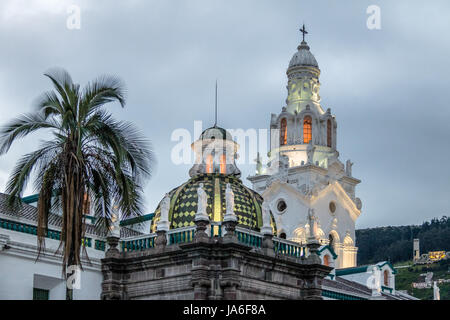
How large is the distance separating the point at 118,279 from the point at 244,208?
477cm

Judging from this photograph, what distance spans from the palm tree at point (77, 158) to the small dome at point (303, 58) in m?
52.4

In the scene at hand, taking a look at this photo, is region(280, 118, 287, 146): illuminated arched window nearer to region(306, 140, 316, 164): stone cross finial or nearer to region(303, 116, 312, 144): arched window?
region(303, 116, 312, 144): arched window

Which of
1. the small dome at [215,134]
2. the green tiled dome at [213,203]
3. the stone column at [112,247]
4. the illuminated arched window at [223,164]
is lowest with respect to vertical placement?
the stone column at [112,247]

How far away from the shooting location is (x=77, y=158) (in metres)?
23.5

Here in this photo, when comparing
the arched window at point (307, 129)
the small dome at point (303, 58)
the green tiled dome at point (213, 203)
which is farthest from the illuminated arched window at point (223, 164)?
the small dome at point (303, 58)

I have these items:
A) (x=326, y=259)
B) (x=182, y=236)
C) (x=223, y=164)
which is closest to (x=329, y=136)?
(x=326, y=259)

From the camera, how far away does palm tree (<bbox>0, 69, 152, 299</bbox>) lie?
77.6 ft

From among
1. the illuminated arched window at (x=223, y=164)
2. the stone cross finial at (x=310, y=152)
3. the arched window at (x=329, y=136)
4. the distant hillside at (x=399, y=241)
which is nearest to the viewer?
the illuminated arched window at (x=223, y=164)

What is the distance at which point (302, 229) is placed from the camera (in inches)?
2889

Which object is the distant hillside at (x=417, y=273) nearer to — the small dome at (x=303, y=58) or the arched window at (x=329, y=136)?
the arched window at (x=329, y=136)

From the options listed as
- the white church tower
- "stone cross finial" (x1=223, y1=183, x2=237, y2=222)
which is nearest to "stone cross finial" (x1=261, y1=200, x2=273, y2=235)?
"stone cross finial" (x1=223, y1=183, x2=237, y2=222)

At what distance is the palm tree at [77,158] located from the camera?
77.6ft

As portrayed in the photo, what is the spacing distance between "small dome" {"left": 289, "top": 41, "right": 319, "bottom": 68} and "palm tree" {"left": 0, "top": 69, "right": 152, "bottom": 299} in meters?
52.4

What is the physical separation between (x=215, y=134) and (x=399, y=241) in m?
102
